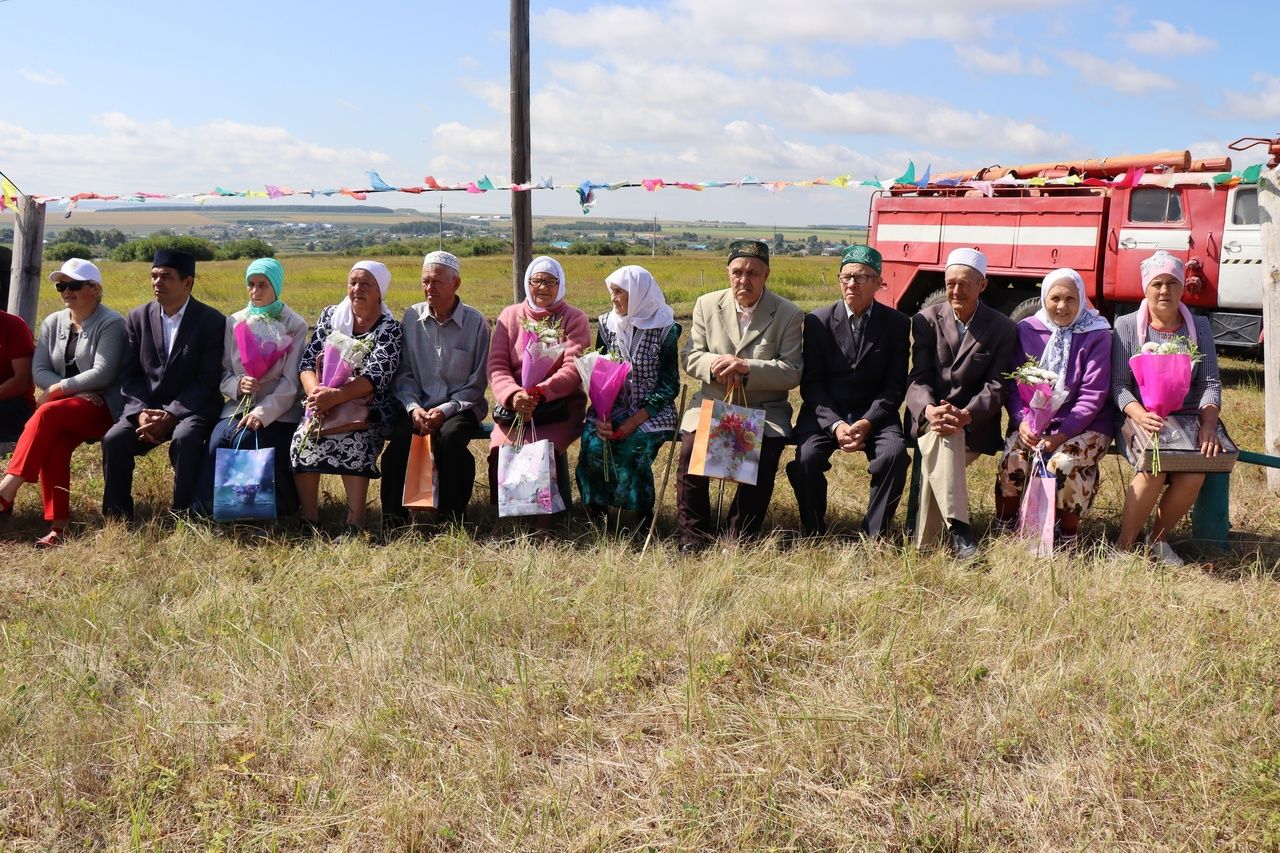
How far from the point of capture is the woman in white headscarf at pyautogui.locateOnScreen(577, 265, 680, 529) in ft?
15.6

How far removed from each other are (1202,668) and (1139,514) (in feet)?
4.15

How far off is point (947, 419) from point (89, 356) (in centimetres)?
392

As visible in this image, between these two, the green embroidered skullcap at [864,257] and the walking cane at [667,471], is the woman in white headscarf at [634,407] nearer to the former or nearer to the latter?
the walking cane at [667,471]

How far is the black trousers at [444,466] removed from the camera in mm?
4789

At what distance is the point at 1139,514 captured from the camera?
14.7ft

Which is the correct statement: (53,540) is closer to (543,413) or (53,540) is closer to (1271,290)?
(543,413)

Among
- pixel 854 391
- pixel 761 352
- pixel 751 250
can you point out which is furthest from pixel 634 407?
pixel 854 391

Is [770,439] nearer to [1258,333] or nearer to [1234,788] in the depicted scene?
[1234,788]

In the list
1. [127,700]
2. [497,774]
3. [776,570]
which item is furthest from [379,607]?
[776,570]

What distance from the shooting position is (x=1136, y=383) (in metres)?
4.48

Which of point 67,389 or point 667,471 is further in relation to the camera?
point 67,389

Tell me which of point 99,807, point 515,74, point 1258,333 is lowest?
point 99,807

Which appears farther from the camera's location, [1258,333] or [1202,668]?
[1258,333]

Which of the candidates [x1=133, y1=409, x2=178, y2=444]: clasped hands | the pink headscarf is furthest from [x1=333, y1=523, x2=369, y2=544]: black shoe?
the pink headscarf
